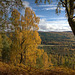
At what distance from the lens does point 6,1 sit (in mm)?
6211

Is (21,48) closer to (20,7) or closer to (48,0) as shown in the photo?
(20,7)

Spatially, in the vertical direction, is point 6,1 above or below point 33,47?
above

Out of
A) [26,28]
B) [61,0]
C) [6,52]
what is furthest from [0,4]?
[6,52]

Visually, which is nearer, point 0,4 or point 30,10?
point 0,4

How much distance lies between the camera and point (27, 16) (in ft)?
33.1

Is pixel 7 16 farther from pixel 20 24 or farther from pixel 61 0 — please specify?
pixel 61 0

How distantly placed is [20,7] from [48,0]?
8.13 feet

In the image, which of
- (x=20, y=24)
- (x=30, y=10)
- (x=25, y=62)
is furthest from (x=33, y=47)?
(x=30, y=10)

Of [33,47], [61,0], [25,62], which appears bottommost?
[25,62]

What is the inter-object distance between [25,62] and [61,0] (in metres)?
8.70

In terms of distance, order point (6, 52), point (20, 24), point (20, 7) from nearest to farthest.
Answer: point (20, 7) < point (20, 24) < point (6, 52)

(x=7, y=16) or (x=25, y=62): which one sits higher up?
(x=7, y=16)

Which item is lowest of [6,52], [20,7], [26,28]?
[6,52]

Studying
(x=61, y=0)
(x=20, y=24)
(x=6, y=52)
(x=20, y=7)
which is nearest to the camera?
(x=61, y=0)
